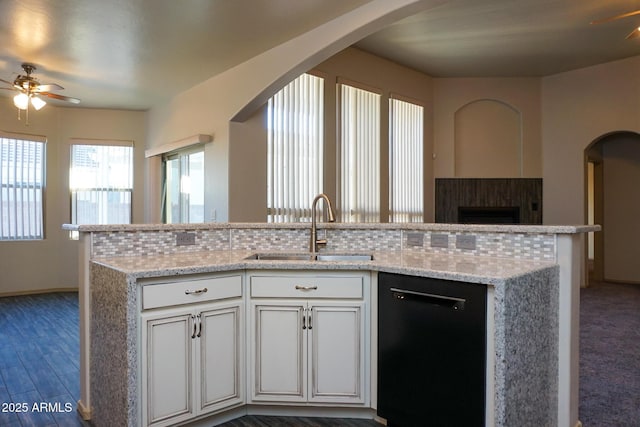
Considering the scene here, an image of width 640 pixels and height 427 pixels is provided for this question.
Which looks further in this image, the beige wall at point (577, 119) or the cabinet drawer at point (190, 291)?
the beige wall at point (577, 119)

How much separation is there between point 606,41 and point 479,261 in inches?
180

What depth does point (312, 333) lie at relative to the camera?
233 cm

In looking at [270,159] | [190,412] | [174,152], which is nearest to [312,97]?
[270,159]

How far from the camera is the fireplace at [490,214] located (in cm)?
660

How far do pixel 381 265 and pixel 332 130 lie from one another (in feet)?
10.6

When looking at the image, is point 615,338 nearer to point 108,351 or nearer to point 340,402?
point 340,402

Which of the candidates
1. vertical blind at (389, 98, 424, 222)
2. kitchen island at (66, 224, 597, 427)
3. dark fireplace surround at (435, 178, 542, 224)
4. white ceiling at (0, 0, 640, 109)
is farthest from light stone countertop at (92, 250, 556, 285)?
dark fireplace surround at (435, 178, 542, 224)

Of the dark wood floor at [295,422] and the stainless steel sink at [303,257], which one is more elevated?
the stainless steel sink at [303,257]

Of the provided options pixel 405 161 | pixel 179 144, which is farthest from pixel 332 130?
pixel 179 144

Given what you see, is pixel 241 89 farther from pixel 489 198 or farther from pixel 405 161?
pixel 489 198

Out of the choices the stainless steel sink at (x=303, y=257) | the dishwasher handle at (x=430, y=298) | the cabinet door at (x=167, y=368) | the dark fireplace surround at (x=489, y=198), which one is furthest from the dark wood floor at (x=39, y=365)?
the dark fireplace surround at (x=489, y=198)

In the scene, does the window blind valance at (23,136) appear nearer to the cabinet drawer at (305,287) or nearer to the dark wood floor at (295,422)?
the cabinet drawer at (305,287)

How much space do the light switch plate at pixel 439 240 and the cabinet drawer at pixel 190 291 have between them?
115 centimetres

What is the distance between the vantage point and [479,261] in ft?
7.36
